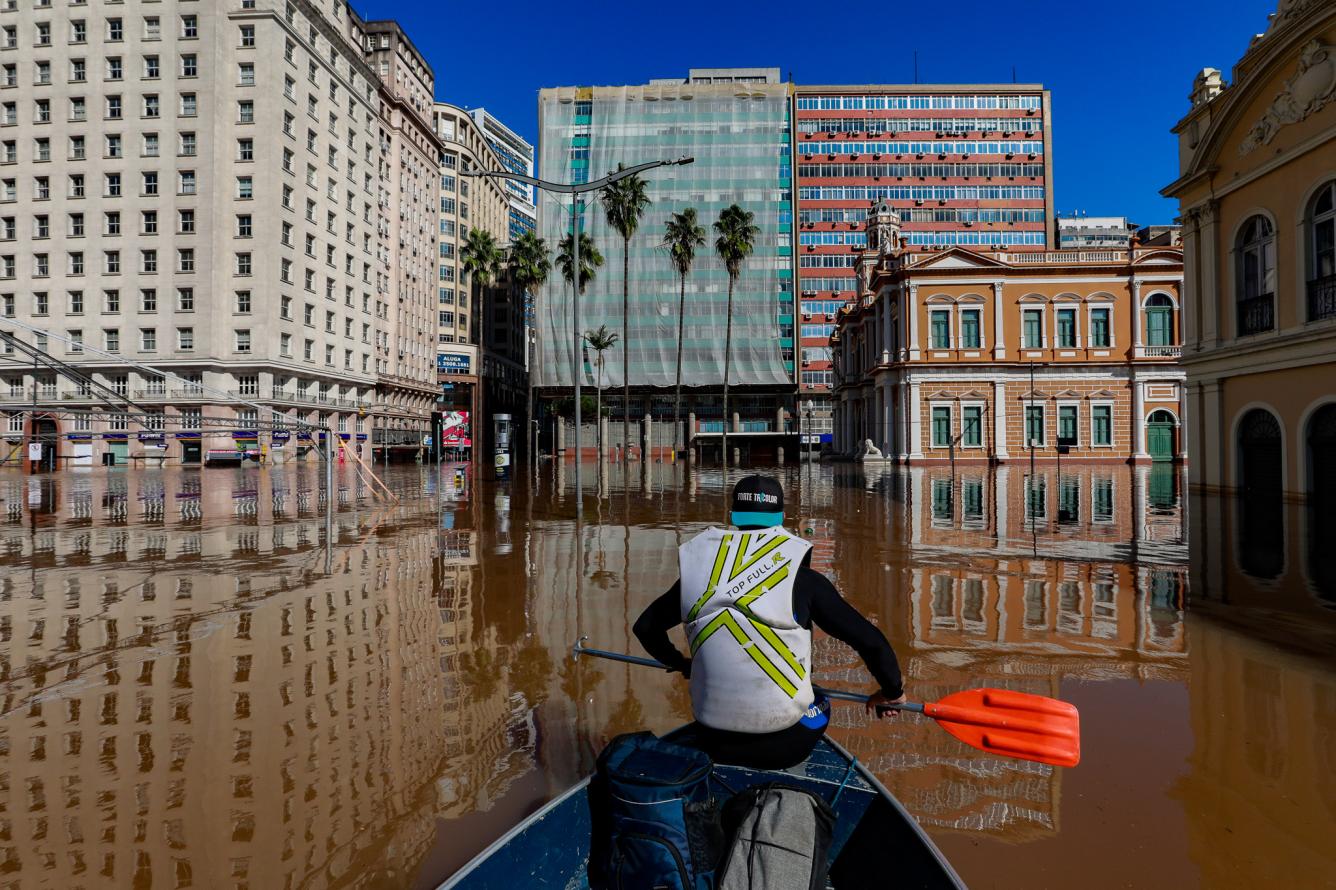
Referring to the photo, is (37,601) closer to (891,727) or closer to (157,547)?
(157,547)

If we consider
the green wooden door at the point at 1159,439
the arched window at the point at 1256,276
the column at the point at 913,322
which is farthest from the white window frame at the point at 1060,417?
the arched window at the point at 1256,276

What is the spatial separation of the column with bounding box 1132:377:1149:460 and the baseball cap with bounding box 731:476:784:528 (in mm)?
49237

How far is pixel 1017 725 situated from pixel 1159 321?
4985 cm

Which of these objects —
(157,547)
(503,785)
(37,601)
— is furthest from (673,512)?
(503,785)

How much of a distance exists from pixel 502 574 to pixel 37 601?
20.2 feet

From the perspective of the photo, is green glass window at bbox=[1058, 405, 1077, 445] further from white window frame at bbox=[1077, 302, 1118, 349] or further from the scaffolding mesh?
the scaffolding mesh

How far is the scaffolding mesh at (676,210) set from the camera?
71.4 m

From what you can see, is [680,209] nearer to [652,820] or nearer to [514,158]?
[652,820]

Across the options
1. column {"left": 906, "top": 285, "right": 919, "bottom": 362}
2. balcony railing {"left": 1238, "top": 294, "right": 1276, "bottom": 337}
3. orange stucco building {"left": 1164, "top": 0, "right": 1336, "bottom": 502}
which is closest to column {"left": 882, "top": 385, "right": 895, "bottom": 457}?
column {"left": 906, "top": 285, "right": 919, "bottom": 362}

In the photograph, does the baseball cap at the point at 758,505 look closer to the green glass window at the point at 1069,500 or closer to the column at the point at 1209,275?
the green glass window at the point at 1069,500

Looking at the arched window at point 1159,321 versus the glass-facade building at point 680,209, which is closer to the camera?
the arched window at point 1159,321

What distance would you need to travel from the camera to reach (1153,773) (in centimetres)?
442

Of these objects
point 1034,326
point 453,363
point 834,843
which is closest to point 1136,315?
point 1034,326

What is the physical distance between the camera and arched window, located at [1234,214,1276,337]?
1975 centimetres
